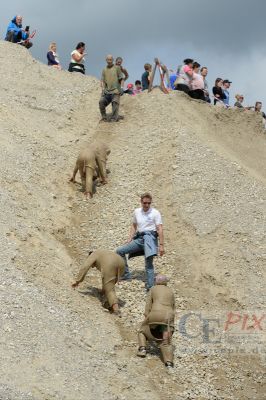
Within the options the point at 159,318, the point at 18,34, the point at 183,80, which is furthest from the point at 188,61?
the point at 159,318

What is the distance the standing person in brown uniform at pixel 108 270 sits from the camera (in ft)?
51.4

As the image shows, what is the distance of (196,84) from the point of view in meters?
26.6

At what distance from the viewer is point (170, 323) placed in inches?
582

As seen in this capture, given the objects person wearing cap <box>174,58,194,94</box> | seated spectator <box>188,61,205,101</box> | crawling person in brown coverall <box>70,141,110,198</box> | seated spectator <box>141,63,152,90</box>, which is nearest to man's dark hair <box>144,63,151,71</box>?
seated spectator <box>141,63,152,90</box>

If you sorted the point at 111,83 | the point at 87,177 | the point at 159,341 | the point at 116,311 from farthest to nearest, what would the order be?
the point at 111,83
the point at 87,177
the point at 116,311
the point at 159,341

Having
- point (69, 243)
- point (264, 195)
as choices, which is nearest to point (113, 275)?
point (69, 243)

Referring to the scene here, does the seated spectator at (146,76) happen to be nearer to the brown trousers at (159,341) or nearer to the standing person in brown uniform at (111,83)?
the standing person in brown uniform at (111,83)

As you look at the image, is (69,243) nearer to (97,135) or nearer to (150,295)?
(150,295)

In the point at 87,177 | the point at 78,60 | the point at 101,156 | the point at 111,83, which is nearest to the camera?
the point at 87,177

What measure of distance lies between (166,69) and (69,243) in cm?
967

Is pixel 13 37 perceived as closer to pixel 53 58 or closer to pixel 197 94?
pixel 53 58

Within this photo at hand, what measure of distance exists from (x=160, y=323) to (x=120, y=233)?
4453 millimetres

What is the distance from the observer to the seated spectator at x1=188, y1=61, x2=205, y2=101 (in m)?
26.5

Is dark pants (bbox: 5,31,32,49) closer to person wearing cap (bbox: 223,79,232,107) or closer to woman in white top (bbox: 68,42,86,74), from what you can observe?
woman in white top (bbox: 68,42,86,74)
